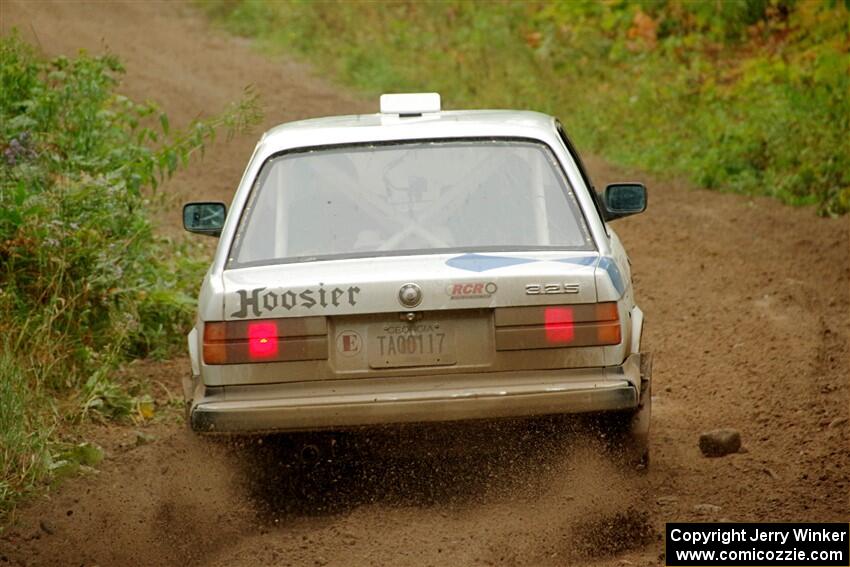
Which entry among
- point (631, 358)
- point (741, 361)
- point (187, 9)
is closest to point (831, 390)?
point (741, 361)

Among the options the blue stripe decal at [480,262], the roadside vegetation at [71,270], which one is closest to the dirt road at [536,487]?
the roadside vegetation at [71,270]

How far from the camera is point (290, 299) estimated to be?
16.4 feet

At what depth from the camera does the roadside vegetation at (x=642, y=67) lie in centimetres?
1318

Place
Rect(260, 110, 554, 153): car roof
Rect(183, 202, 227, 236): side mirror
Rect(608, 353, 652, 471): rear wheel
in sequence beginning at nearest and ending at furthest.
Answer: Rect(608, 353, 652, 471): rear wheel
Rect(260, 110, 554, 153): car roof
Rect(183, 202, 227, 236): side mirror

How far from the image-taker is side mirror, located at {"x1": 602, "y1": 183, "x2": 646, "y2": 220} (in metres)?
6.14

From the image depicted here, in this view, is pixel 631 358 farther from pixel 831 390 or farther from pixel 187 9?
pixel 187 9

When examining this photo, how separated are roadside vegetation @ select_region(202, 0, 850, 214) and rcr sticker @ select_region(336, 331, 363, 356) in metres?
7.70

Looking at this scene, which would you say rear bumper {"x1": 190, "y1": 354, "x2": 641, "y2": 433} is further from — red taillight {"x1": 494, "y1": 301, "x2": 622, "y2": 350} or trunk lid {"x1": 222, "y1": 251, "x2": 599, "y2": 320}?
trunk lid {"x1": 222, "y1": 251, "x2": 599, "y2": 320}

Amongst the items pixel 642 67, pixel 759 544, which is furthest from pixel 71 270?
pixel 642 67

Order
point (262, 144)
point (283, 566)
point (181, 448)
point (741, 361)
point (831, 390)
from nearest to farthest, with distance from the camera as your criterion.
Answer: point (283, 566), point (262, 144), point (181, 448), point (831, 390), point (741, 361)

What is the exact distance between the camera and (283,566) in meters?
4.80

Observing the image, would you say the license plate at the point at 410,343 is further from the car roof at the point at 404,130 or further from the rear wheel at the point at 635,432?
the car roof at the point at 404,130

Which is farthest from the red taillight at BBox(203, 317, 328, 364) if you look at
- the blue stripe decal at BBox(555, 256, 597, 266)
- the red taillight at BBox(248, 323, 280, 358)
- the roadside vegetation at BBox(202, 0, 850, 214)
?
the roadside vegetation at BBox(202, 0, 850, 214)

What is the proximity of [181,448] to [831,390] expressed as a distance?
3249 millimetres
